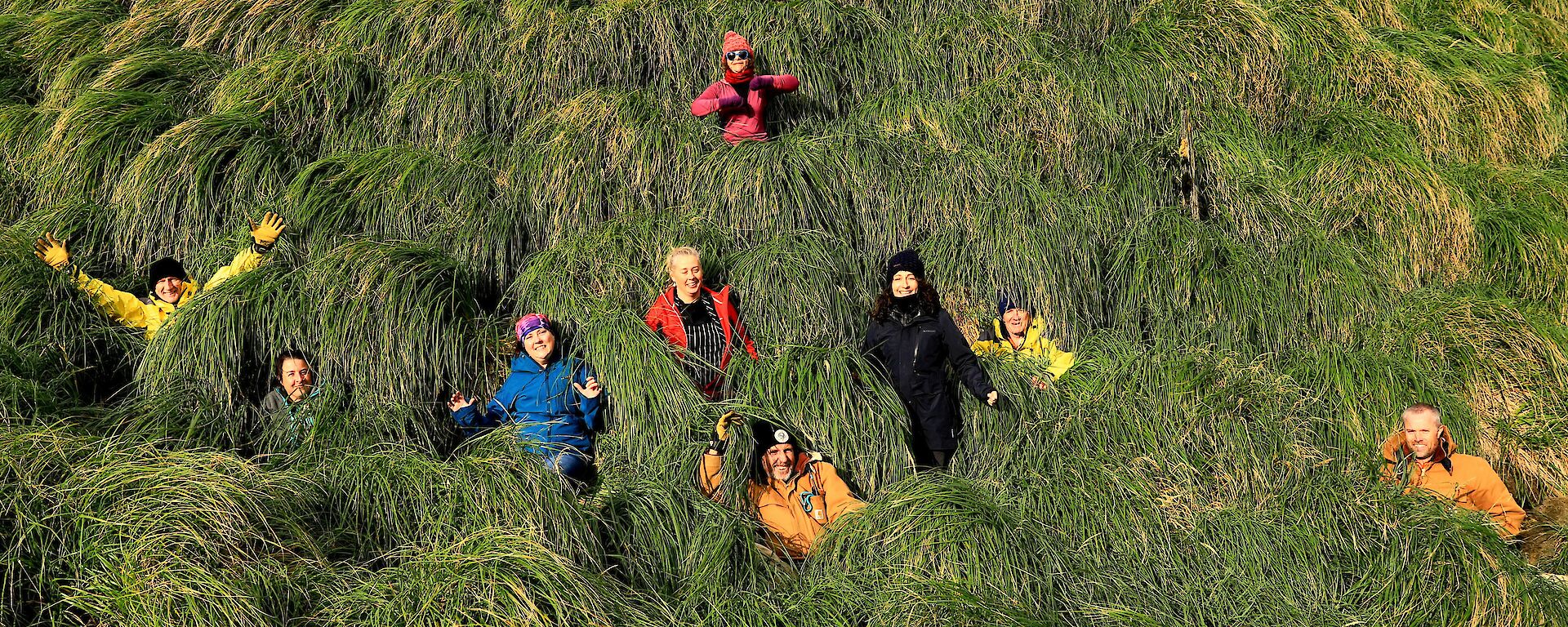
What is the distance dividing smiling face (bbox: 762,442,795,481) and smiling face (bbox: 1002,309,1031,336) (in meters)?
1.47

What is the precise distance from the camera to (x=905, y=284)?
5.46m

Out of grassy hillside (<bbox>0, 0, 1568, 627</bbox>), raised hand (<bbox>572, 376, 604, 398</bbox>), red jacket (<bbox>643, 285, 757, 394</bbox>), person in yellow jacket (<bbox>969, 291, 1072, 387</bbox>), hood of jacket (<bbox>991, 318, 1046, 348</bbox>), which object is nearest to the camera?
grassy hillside (<bbox>0, 0, 1568, 627</bbox>)

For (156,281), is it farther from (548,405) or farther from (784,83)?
(784,83)

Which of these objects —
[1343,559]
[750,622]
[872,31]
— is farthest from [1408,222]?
[750,622]

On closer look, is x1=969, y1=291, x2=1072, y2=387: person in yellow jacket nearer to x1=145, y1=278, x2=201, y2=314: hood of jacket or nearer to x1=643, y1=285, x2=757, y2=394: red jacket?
x1=643, y1=285, x2=757, y2=394: red jacket

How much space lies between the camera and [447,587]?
13.2 feet

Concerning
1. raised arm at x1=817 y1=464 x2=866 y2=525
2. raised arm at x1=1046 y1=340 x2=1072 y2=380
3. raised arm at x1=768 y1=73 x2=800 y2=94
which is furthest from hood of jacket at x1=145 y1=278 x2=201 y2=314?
raised arm at x1=1046 y1=340 x2=1072 y2=380

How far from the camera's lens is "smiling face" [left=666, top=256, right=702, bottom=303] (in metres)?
5.49

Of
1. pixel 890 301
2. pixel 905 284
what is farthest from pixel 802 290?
pixel 905 284

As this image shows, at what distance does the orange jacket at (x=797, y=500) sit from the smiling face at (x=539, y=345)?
93 centimetres

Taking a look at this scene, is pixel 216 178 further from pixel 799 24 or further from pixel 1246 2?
pixel 1246 2

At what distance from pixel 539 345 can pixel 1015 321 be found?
7.87ft

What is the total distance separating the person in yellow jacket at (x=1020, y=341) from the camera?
5.96 metres

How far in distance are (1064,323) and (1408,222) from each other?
7.45ft
